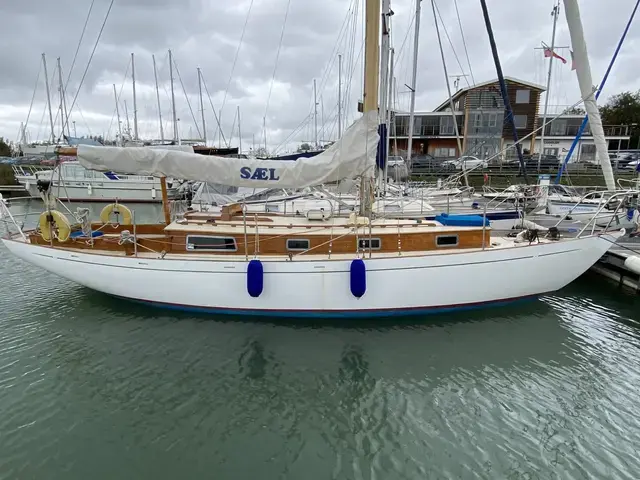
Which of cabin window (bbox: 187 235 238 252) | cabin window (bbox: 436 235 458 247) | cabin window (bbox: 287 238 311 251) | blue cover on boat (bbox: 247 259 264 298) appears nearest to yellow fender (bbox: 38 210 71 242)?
cabin window (bbox: 187 235 238 252)

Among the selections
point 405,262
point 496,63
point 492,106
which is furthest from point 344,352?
point 492,106

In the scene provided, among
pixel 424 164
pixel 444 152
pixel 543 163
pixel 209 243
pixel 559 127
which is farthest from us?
pixel 444 152

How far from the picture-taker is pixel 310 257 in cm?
761

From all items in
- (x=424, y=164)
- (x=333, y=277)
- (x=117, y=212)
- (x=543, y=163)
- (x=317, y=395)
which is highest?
(x=424, y=164)

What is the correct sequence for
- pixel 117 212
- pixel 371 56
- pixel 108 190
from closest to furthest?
pixel 371 56, pixel 117 212, pixel 108 190

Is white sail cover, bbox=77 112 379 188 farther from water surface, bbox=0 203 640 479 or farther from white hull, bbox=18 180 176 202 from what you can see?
white hull, bbox=18 180 176 202

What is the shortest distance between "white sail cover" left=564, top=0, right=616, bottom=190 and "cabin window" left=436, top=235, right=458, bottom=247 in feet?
11.9

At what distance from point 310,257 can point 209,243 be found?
2.17 m

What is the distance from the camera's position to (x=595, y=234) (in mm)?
8008

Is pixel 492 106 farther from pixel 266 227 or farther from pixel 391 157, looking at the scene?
pixel 266 227

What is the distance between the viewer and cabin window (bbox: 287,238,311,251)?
7973 millimetres

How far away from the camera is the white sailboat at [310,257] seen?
7.39 meters

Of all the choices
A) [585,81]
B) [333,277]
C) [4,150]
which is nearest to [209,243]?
[333,277]

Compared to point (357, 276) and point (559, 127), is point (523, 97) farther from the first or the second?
point (357, 276)
